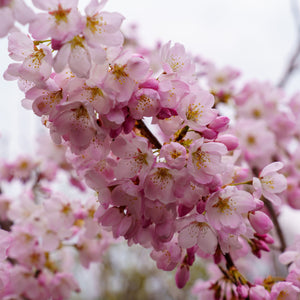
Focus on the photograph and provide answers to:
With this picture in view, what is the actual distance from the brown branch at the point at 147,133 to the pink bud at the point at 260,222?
0.24 metres

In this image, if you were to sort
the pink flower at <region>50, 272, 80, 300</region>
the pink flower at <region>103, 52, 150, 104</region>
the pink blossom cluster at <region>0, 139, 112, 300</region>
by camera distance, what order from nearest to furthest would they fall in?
the pink flower at <region>103, 52, 150, 104</region>, the pink blossom cluster at <region>0, 139, 112, 300</region>, the pink flower at <region>50, 272, 80, 300</region>

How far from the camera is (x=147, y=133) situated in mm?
757

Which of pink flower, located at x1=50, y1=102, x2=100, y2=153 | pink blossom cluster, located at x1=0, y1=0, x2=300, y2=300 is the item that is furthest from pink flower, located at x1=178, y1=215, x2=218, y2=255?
pink flower, located at x1=50, y1=102, x2=100, y2=153

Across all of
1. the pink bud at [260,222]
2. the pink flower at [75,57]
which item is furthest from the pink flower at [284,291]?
the pink flower at [75,57]

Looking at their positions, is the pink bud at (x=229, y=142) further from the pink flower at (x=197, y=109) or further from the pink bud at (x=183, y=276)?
the pink bud at (x=183, y=276)

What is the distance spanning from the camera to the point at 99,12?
0.63 metres

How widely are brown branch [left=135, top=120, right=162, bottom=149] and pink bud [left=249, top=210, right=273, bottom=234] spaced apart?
0.79 feet

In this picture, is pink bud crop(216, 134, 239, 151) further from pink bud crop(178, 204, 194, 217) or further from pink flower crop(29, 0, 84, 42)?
pink flower crop(29, 0, 84, 42)

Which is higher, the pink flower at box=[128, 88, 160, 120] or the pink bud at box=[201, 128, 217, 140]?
the pink flower at box=[128, 88, 160, 120]

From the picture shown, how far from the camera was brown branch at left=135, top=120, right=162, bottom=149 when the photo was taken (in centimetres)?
75

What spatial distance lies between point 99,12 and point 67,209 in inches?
25.1

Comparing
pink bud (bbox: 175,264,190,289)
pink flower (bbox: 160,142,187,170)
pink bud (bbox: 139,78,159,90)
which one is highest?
pink bud (bbox: 139,78,159,90)

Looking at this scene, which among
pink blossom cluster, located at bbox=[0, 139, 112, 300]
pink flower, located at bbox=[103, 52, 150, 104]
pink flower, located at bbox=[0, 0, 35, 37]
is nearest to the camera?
pink flower, located at bbox=[0, 0, 35, 37]

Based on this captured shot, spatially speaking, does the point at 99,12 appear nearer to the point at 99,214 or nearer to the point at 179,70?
the point at 179,70
